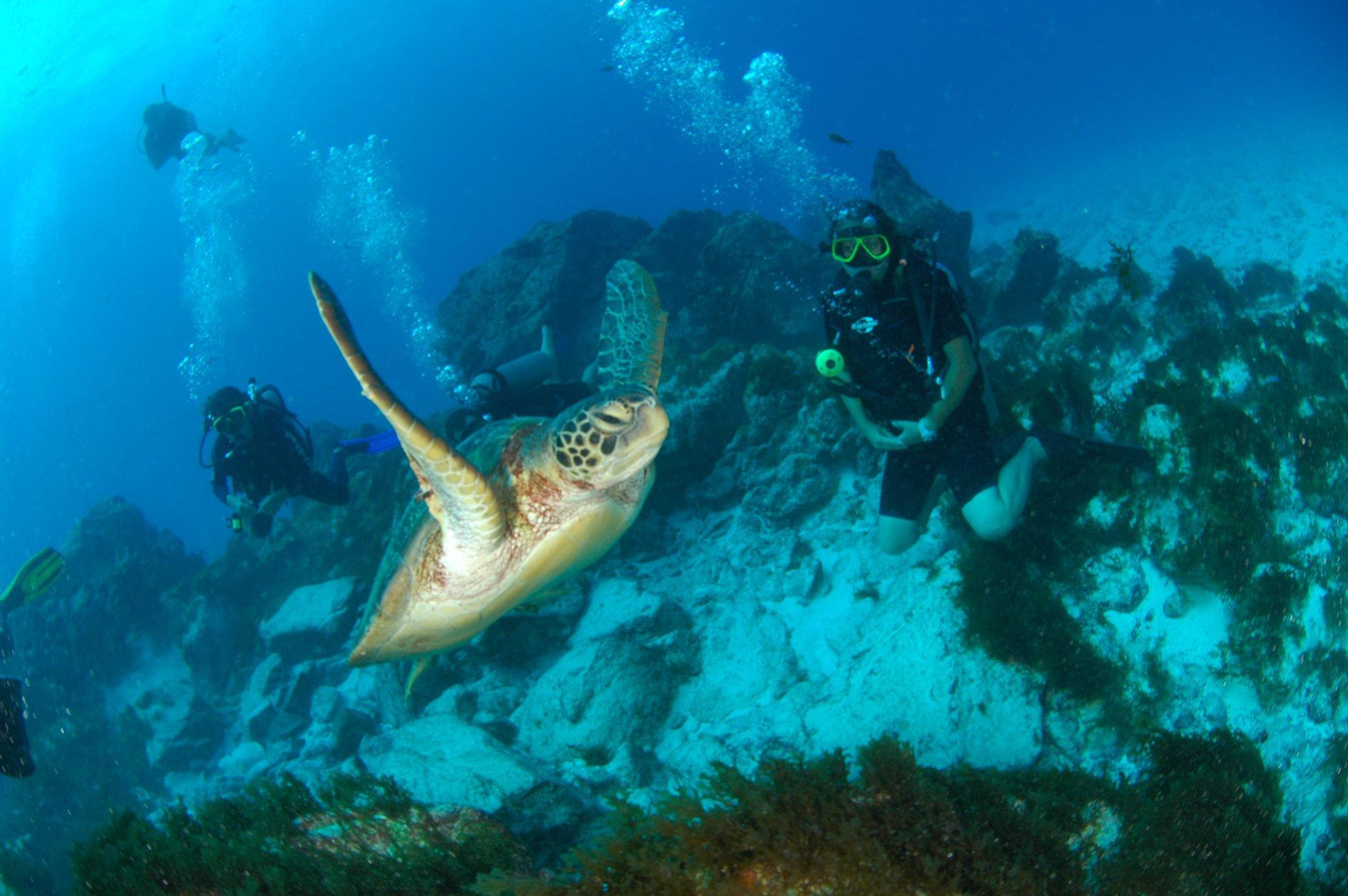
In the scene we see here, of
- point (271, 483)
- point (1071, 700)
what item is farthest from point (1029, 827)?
point (271, 483)

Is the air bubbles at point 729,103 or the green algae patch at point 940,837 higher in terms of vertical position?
the air bubbles at point 729,103

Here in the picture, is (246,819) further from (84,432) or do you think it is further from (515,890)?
(84,432)

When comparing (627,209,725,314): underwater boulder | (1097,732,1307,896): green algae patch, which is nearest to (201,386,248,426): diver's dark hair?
(627,209,725,314): underwater boulder

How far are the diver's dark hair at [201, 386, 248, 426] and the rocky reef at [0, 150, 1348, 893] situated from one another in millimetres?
2085

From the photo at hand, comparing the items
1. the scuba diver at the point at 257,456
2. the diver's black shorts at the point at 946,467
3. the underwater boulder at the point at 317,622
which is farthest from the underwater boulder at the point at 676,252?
the underwater boulder at the point at 317,622

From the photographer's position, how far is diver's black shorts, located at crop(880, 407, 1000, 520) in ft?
11.3

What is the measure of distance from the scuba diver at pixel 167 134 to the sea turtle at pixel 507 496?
25.9 m

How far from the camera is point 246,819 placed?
8.82 feet

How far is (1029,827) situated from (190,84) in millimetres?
101202

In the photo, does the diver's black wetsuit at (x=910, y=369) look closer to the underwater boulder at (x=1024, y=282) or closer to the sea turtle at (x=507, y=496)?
the sea turtle at (x=507, y=496)

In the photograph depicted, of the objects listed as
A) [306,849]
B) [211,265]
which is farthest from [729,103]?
[306,849]

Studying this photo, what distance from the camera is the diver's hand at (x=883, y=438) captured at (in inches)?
140

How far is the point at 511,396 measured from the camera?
523 cm

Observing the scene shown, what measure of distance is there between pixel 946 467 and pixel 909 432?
1.32 ft
